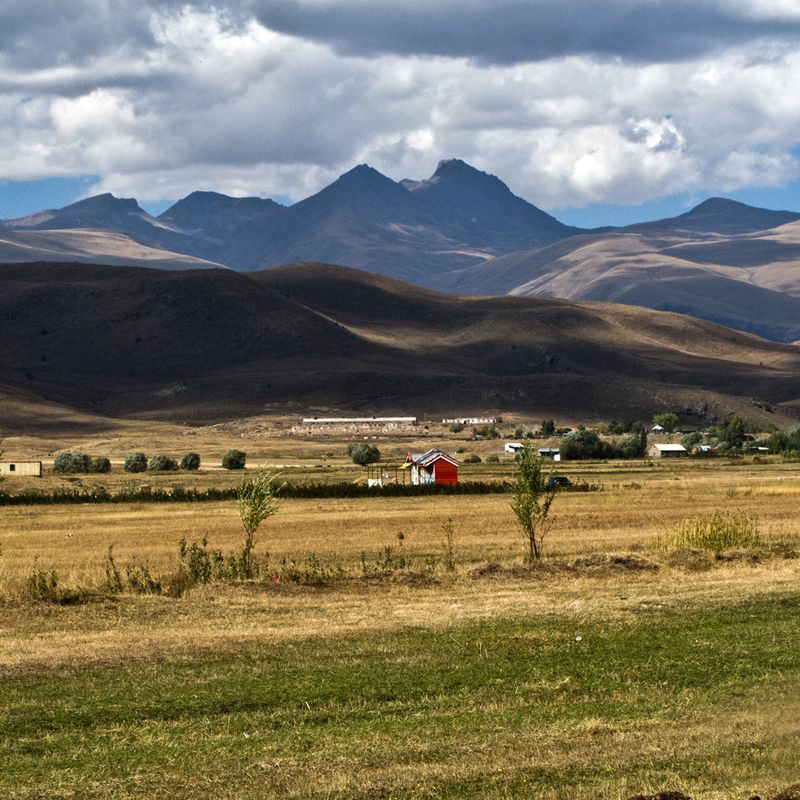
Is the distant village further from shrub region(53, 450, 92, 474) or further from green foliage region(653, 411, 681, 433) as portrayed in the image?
shrub region(53, 450, 92, 474)

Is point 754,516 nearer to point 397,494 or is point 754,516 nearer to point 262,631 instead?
point 397,494

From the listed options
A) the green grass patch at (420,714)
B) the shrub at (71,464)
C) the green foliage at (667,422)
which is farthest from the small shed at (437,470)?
the green foliage at (667,422)

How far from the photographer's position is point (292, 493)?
71.4 meters

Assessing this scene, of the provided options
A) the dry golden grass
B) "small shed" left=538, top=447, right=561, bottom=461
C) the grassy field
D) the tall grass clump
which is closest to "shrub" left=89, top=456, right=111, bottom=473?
"small shed" left=538, top=447, right=561, bottom=461

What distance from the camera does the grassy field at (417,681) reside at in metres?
14.2

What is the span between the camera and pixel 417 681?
18.8 metres

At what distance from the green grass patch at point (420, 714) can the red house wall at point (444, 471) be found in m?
57.1

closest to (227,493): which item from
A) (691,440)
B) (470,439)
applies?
(691,440)

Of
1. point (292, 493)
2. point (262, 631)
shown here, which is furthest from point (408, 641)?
point (292, 493)

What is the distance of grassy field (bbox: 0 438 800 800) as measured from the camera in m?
14.2

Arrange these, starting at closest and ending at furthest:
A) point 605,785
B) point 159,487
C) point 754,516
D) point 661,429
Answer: point 605,785 → point 754,516 → point 159,487 → point 661,429

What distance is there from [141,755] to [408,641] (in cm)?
736

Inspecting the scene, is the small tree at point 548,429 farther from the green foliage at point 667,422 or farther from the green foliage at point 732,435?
the green foliage at point 732,435

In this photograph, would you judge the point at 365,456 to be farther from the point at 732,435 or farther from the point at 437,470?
the point at 732,435
